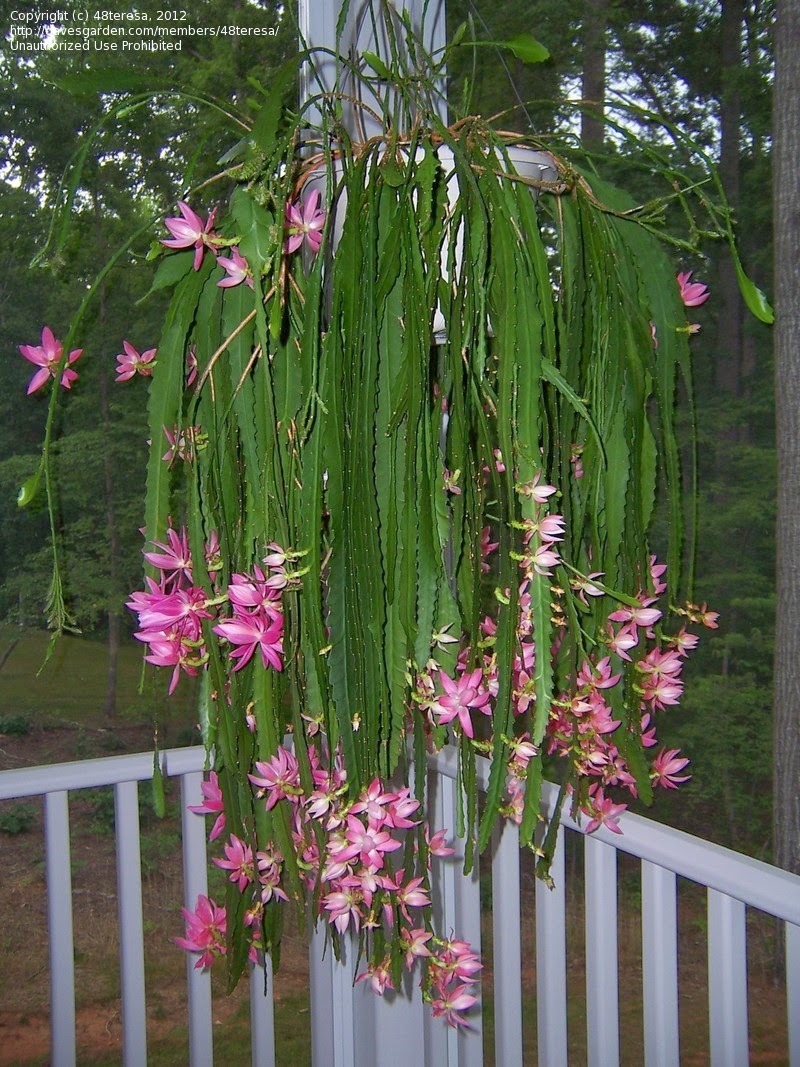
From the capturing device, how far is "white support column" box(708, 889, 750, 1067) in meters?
0.91

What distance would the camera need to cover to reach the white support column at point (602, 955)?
1.06 m

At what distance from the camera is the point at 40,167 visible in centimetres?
122

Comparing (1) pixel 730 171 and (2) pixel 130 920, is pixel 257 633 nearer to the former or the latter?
(2) pixel 130 920

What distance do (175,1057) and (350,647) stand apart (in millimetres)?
1044

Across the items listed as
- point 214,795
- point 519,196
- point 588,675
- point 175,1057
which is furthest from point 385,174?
point 175,1057

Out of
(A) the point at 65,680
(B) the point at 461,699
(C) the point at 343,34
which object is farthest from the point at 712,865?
(C) the point at 343,34

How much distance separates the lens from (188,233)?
0.77 meters

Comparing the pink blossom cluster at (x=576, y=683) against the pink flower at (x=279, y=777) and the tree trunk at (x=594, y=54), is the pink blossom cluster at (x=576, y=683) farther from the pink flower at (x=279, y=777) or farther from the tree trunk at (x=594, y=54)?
the tree trunk at (x=594, y=54)

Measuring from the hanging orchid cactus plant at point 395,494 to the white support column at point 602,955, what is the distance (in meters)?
0.22

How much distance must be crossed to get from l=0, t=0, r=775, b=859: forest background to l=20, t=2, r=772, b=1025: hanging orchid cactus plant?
272 mm

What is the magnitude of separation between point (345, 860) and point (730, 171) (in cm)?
93

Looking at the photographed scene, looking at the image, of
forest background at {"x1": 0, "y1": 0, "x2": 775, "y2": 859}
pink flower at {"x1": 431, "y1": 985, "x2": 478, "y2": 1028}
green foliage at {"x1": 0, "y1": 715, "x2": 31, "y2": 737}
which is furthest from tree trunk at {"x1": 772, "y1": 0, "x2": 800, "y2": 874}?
green foliage at {"x1": 0, "y1": 715, "x2": 31, "y2": 737}

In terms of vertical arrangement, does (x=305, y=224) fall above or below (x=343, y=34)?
below

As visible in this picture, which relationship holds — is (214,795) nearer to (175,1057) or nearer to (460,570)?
(460,570)
